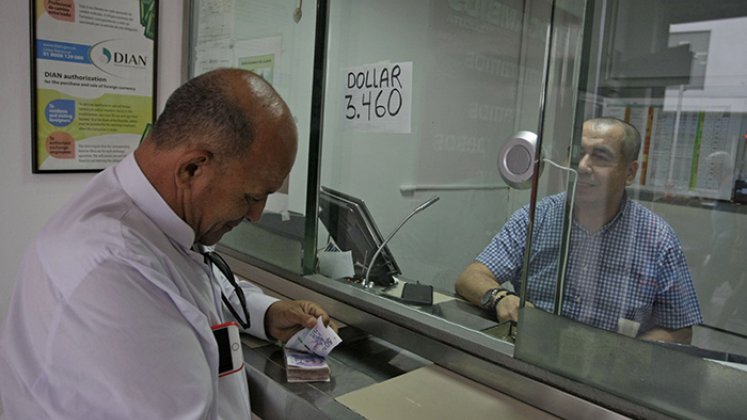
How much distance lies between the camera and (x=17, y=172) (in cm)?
167

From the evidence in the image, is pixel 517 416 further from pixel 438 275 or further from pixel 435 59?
pixel 435 59

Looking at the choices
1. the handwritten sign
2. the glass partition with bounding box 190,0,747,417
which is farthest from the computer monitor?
the handwritten sign

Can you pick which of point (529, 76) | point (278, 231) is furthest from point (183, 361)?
point (529, 76)

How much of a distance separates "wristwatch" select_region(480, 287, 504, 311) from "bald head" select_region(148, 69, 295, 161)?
916 millimetres

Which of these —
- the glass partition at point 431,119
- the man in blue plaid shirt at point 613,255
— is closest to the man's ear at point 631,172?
the man in blue plaid shirt at point 613,255

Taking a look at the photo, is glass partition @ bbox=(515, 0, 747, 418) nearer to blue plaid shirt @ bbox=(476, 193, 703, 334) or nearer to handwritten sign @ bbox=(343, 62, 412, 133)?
blue plaid shirt @ bbox=(476, 193, 703, 334)

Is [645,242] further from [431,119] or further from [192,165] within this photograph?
[431,119]

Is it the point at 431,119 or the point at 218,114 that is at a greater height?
the point at 431,119

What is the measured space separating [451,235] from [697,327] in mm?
1776

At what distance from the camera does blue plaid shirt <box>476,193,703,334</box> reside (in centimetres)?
102

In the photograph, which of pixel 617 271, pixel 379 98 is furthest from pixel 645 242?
pixel 379 98

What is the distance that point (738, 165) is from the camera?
130 centimetres

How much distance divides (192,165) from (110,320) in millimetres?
249

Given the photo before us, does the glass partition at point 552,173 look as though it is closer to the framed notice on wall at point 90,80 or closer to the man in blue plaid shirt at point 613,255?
the man in blue plaid shirt at point 613,255
